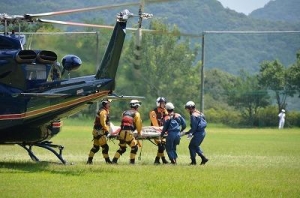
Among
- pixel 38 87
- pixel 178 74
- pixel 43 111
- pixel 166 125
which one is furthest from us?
pixel 178 74

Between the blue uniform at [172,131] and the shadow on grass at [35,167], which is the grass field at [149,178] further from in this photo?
the blue uniform at [172,131]

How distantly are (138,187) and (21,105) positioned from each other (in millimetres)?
5064

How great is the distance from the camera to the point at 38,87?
2272cm

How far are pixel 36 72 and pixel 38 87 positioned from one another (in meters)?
0.39

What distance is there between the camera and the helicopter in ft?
72.5

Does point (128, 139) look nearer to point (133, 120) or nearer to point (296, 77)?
point (133, 120)

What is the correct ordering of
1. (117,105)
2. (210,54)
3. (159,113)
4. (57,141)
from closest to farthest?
(159,113), (57,141), (117,105), (210,54)

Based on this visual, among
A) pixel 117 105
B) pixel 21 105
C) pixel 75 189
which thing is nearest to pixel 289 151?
pixel 21 105

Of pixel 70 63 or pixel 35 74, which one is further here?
pixel 70 63

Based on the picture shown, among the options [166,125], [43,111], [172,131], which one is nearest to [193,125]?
[172,131]

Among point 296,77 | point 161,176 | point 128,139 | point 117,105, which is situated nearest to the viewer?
point 161,176

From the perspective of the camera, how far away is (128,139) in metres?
25.0

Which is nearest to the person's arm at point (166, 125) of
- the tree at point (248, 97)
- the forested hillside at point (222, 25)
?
the tree at point (248, 97)

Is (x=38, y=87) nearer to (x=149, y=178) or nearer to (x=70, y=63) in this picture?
(x=70, y=63)
